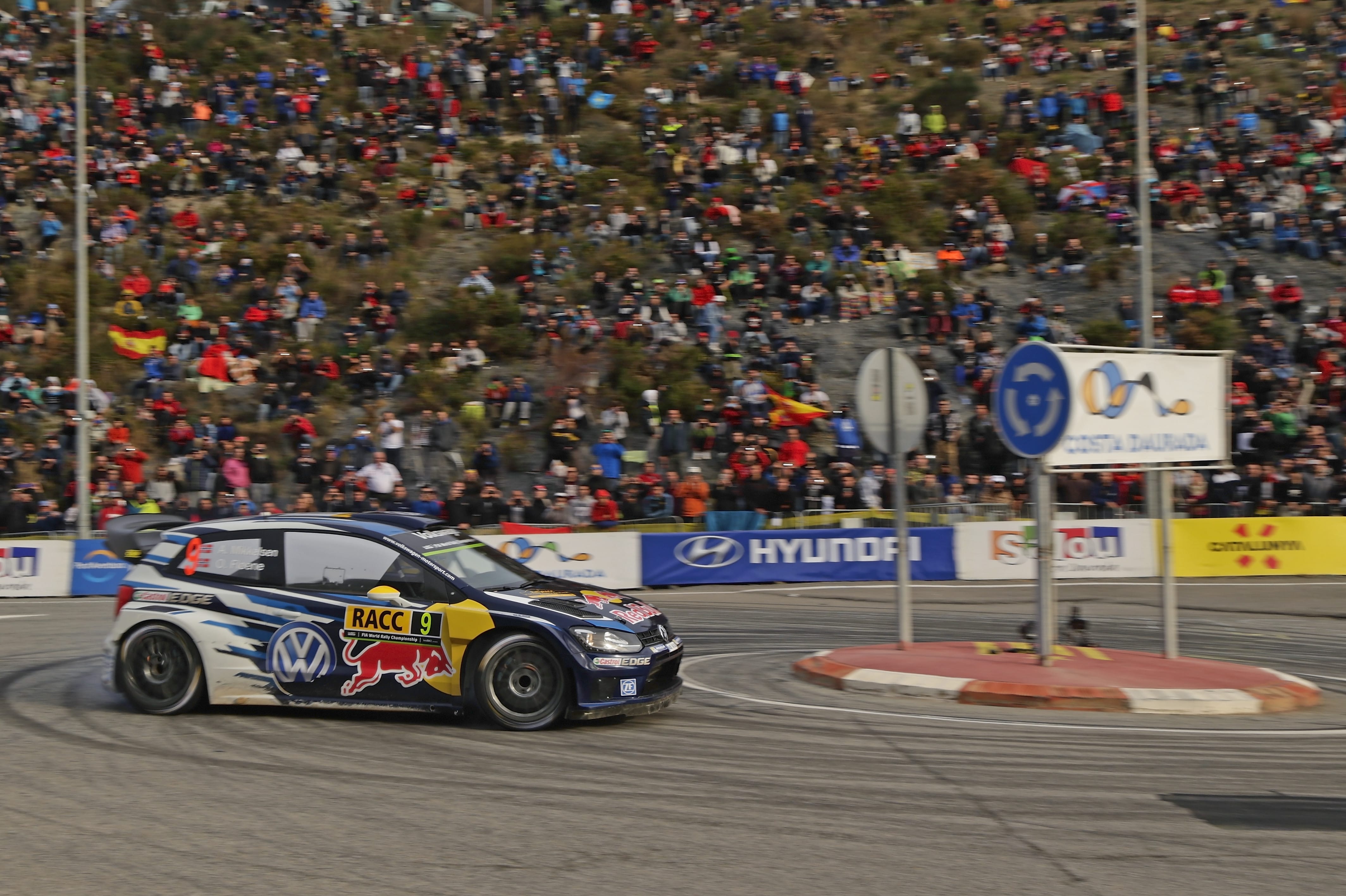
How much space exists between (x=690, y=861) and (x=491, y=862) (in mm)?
892

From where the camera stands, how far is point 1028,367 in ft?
36.9

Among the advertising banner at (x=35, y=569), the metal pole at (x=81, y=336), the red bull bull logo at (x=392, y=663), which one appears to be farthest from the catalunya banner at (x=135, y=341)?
the red bull bull logo at (x=392, y=663)

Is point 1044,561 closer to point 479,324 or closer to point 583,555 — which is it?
point 583,555

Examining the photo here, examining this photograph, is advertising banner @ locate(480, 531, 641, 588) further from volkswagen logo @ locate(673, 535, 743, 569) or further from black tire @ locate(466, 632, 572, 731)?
black tire @ locate(466, 632, 572, 731)

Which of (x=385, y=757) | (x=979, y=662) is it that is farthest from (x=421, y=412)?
(x=385, y=757)

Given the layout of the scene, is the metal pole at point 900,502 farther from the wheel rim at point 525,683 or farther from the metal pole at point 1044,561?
the wheel rim at point 525,683

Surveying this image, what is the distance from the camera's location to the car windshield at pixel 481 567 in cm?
935

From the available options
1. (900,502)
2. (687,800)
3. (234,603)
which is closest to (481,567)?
(234,603)

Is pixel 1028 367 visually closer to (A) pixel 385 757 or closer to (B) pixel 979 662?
(B) pixel 979 662

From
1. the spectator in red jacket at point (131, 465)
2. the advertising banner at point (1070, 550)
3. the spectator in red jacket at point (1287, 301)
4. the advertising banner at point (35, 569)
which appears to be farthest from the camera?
the spectator in red jacket at point (1287, 301)

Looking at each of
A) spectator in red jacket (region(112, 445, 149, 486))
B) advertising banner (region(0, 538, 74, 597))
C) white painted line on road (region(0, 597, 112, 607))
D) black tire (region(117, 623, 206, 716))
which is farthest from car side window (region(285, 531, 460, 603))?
spectator in red jacket (region(112, 445, 149, 486))

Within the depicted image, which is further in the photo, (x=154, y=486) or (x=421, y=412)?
(x=421, y=412)

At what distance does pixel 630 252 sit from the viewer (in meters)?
30.3

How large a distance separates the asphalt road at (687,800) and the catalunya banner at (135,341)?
18212mm
